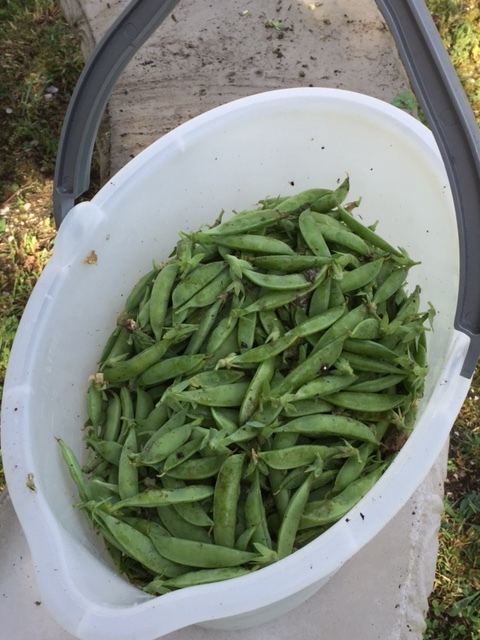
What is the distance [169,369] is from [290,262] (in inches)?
10.8

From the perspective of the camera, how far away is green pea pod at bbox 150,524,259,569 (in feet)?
3.11

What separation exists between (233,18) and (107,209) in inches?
37.1

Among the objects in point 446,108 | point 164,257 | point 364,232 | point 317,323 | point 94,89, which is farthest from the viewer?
point 164,257

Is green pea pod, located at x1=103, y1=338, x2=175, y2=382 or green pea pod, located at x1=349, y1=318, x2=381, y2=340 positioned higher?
green pea pod, located at x1=349, y1=318, x2=381, y2=340

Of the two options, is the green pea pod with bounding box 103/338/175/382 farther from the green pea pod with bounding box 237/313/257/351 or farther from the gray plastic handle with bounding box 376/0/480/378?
the gray plastic handle with bounding box 376/0/480/378

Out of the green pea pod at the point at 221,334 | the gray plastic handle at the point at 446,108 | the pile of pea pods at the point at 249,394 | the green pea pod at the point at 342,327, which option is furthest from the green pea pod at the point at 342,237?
the gray plastic handle at the point at 446,108

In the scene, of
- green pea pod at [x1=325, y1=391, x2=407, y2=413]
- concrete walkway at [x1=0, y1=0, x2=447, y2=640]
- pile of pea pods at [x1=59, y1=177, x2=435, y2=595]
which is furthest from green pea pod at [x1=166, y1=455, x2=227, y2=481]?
concrete walkway at [x1=0, y1=0, x2=447, y2=640]

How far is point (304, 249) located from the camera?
3.83 feet

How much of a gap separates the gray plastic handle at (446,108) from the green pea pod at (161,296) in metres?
0.50

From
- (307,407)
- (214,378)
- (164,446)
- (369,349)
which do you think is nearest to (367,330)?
(369,349)

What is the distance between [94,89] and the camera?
961 mm

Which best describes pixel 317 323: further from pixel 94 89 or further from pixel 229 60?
pixel 229 60

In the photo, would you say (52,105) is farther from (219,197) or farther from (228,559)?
(228,559)

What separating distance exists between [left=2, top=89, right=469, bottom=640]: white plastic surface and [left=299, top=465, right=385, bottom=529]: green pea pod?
0.09 meters
